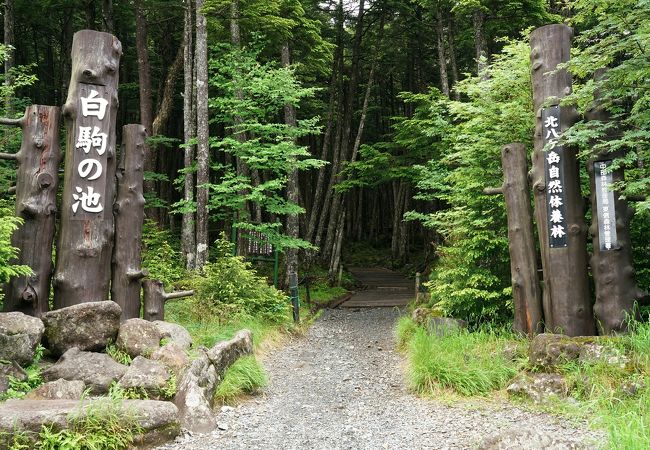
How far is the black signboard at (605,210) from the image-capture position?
20.5 feet

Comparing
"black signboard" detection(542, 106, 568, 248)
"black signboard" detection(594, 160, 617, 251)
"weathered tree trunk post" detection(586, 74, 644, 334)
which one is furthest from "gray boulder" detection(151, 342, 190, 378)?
"black signboard" detection(594, 160, 617, 251)

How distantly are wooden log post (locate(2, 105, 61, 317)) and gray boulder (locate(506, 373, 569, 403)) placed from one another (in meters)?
5.68

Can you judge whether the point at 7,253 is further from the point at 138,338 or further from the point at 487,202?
the point at 487,202

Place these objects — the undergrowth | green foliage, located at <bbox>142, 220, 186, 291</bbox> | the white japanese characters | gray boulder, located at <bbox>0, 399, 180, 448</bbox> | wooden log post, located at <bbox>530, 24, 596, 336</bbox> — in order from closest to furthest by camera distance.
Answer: gray boulder, located at <bbox>0, 399, 180, 448</bbox> < the undergrowth < wooden log post, located at <bbox>530, 24, 596, 336</bbox> < the white japanese characters < green foliage, located at <bbox>142, 220, 186, 291</bbox>

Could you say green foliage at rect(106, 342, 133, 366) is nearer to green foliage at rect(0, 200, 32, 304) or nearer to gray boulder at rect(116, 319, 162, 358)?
gray boulder at rect(116, 319, 162, 358)

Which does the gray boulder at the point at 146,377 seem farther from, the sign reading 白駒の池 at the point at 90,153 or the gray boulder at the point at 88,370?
the sign reading 白駒の池 at the point at 90,153

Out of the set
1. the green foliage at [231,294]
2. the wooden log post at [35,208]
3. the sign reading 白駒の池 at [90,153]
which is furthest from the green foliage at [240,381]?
the sign reading 白駒の池 at [90,153]

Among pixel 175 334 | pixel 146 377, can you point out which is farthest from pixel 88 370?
pixel 175 334

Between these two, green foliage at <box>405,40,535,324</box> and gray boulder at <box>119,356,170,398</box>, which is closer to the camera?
gray boulder at <box>119,356,170,398</box>

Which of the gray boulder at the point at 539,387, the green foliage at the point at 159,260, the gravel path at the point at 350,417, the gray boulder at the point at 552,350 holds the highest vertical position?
the green foliage at the point at 159,260

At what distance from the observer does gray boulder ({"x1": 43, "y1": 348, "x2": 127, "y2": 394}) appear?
5.11m

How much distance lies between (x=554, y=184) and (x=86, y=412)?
5.88 m

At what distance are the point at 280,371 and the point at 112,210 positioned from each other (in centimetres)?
337

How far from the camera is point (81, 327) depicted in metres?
5.82
